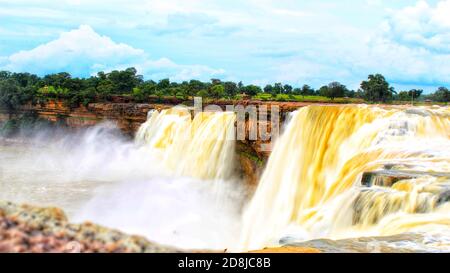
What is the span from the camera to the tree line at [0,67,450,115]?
925 inches

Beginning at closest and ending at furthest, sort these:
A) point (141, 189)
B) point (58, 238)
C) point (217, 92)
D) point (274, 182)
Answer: point (58, 238) → point (274, 182) → point (141, 189) → point (217, 92)

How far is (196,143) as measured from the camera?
1828 cm

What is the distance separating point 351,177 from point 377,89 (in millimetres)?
14380

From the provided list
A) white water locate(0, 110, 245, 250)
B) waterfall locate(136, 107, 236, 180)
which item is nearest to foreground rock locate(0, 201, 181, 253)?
white water locate(0, 110, 245, 250)

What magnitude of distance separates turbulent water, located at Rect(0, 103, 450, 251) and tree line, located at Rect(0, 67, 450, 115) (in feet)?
18.9

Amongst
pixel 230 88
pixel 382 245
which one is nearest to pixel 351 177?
pixel 382 245

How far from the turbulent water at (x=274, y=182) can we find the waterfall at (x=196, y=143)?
0.05 m

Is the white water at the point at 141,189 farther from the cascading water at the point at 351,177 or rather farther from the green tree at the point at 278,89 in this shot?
the green tree at the point at 278,89

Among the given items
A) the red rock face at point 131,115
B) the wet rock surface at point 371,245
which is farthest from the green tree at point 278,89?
the wet rock surface at point 371,245

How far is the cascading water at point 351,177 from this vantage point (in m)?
7.39

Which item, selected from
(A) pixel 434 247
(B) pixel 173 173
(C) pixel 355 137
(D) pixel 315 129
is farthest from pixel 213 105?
(A) pixel 434 247

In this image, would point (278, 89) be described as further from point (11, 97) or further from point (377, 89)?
point (11, 97)

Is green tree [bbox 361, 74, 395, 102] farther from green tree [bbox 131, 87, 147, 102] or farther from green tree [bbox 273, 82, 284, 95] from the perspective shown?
green tree [bbox 131, 87, 147, 102]

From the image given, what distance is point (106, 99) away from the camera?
28703mm
